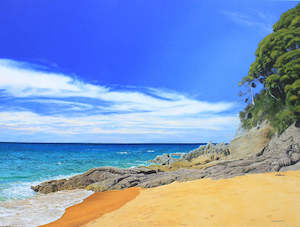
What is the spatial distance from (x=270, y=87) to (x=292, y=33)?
3.95m

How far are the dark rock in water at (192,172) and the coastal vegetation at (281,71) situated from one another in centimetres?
180

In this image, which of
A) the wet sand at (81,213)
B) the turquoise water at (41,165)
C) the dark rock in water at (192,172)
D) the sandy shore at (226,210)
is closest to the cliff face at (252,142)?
the dark rock in water at (192,172)

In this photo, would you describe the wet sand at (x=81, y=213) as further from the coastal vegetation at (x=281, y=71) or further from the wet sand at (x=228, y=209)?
the coastal vegetation at (x=281, y=71)

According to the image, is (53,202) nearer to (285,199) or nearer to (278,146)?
(285,199)

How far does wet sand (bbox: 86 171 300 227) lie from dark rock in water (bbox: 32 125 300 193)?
293 cm

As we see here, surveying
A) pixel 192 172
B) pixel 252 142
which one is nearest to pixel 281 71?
pixel 252 142

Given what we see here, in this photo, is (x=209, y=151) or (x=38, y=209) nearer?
(x=38, y=209)

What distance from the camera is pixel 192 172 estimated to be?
10.9m

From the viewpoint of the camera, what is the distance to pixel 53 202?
345 inches

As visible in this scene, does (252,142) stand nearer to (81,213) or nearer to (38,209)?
(81,213)

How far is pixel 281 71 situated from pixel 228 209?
13245mm

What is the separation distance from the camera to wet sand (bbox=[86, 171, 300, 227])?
409 centimetres

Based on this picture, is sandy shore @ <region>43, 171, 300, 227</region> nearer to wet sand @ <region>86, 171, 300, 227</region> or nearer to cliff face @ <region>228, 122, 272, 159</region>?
wet sand @ <region>86, 171, 300, 227</region>

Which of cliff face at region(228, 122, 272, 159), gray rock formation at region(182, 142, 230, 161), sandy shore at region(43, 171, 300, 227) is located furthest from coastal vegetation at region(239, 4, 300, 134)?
sandy shore at region(43, 171, 300, 227)
